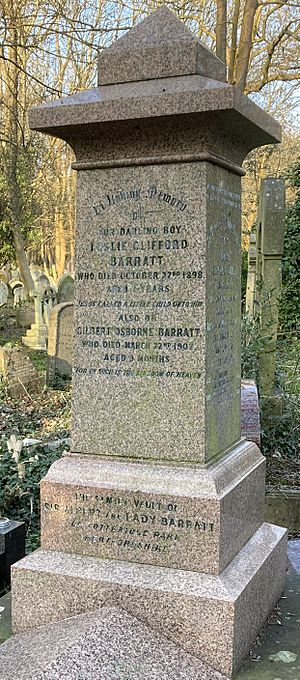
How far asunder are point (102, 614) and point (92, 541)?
407 millimetres

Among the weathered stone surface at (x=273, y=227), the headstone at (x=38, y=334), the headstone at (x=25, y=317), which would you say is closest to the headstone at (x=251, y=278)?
the weathered stone surface at (x=273, y=227)

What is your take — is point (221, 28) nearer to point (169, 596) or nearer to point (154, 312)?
point (154, 312)

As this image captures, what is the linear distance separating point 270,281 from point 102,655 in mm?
5044

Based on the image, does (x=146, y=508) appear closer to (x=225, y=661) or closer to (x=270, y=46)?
(x=225, y=661)

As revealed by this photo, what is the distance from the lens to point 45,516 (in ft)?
11.8

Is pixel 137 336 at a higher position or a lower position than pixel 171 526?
higher

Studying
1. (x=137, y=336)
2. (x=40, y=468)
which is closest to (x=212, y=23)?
(x=40, y=468)

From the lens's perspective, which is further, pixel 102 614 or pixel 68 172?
pixel 68 172

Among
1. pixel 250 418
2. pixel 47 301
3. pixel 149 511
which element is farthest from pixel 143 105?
→ pixel 47 301

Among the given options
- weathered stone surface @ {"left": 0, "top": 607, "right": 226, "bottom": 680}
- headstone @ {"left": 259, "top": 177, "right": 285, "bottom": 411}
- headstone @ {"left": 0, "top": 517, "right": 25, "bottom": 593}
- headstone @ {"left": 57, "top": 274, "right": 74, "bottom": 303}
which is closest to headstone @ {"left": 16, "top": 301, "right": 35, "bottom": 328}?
headstone @ {"left": 57, "top": 274, "right": 74, "bottom": 303}

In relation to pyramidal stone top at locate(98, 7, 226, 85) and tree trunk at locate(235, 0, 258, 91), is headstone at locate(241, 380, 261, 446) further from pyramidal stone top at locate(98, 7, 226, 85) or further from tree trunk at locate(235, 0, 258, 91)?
tree trunk at locate(235, 0, 258, 91)

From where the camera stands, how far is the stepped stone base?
3.10 meters

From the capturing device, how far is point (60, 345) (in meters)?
11.4

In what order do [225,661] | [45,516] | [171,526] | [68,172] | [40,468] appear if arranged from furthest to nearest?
[68,172] → [40,468] → [45,516] → [171,526] → [225,661]
